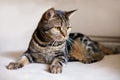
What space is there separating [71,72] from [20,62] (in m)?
0.31

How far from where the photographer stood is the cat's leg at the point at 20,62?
58.0 inches

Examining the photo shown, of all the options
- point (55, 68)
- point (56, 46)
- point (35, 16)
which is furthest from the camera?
point (35, 16)

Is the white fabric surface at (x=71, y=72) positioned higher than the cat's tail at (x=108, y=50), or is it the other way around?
the white fabric surface at (x=71, y=72)

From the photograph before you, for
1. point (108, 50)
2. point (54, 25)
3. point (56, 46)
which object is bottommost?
point (108, 50)

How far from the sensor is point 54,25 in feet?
4.75

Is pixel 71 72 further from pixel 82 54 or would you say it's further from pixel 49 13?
pixel 49 13

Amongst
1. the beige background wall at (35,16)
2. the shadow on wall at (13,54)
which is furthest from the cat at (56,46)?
the beige background wall at (35,16)

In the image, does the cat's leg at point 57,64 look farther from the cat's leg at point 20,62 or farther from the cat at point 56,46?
the cat's leg at point 20,62

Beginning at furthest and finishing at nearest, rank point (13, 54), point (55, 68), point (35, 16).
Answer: point (35, 16)
point (13, 54)
point (55, 68)

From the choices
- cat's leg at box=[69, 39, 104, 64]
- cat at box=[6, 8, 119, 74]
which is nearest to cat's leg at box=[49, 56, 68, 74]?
cat at box=[6, 8, 119, 74]

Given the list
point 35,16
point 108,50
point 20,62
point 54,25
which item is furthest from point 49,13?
point 108,50

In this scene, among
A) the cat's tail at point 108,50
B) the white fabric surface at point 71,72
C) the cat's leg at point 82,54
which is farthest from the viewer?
the cat's tail at point 108,50

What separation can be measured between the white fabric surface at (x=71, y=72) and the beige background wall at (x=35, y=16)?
1.06 ft

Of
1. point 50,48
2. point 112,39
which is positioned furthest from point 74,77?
point 112,39
